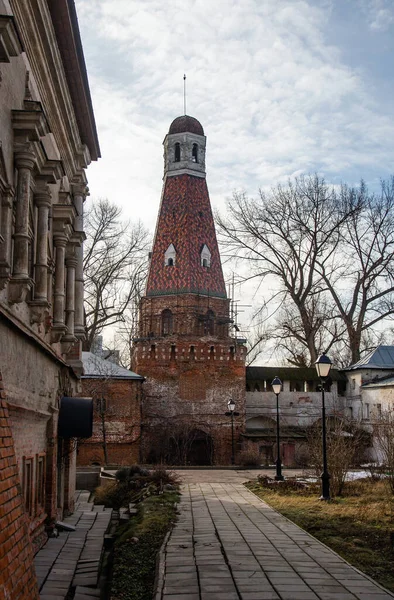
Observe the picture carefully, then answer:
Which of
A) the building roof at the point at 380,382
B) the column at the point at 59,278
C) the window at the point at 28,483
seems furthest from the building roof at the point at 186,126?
the window at the point at 28,483

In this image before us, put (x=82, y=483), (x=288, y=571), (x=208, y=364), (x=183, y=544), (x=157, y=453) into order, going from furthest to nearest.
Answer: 1. (x=208, y=364)
2. (x=157, y=453)
3. (x=82, y=483)
4. (x=183, y=544)
5. (x=288, y=571)

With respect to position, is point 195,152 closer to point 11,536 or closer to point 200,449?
point 200,449

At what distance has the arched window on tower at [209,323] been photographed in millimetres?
36750

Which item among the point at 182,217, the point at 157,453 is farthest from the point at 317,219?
the point at 157,453

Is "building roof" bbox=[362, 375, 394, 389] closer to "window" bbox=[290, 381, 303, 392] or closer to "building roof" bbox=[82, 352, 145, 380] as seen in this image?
"window" bbox=[290, 381, 303, 392]

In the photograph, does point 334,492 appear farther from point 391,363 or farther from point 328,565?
point 391,363

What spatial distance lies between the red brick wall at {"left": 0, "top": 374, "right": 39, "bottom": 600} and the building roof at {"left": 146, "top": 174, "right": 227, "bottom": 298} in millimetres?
31241

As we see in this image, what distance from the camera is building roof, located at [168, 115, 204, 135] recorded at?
130ft

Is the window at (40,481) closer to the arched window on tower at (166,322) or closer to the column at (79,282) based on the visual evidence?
the column at (79,282)

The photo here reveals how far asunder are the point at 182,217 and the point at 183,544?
29.4 meters

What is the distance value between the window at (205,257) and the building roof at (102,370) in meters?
7.40

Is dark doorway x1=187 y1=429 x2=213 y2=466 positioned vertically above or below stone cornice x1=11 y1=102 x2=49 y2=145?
below

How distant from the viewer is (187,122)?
39.9 m

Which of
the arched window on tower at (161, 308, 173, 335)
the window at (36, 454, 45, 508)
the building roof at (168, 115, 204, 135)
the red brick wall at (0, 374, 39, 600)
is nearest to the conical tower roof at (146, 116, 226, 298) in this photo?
the building roof at (168, 115, 204, 135)
